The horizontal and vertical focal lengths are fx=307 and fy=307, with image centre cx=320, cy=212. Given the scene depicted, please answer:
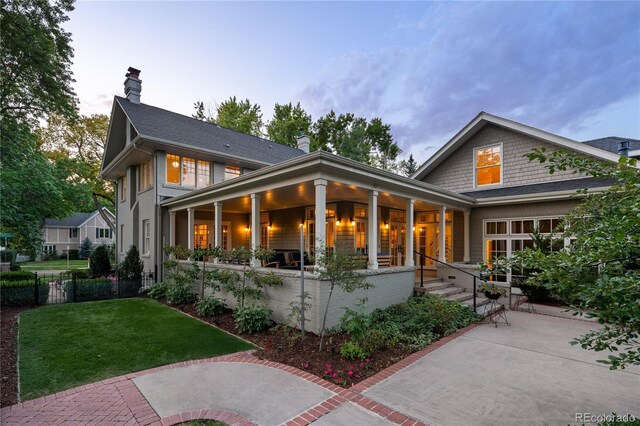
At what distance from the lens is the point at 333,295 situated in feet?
20.2

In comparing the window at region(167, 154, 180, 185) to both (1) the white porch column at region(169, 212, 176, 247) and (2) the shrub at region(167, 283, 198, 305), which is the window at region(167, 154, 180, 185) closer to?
(1) the white porch column at region(169, 212, 176, 247)

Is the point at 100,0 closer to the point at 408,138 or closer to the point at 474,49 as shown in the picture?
the point at 474,49

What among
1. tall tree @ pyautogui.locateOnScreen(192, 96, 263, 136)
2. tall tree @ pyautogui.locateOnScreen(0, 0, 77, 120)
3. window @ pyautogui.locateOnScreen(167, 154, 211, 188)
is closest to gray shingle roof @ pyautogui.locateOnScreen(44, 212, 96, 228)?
tall tree @ pyautogui.locateOnScreen(192, 96, 263, 136)

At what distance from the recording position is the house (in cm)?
858

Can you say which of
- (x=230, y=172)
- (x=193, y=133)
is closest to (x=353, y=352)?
(x=230, y=172)

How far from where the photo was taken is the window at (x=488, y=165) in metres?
11.8

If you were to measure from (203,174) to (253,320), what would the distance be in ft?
27.8

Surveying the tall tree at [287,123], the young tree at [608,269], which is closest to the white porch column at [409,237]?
the young tree at [608,269]

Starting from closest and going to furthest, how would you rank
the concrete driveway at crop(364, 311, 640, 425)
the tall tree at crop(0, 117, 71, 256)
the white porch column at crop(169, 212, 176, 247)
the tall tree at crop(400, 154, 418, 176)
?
1. the concrete driveway at crop(364, 311, 640, 425)
2. the tall tree at crop(0, 117, 71, 256)
3. the white porch column at crop(169, 212, 176, 247)
4. the tall tree at crop(400, 154, 418, 176)

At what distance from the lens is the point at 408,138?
3631 cm

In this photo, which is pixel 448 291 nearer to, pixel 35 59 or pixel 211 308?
pixel 211 308

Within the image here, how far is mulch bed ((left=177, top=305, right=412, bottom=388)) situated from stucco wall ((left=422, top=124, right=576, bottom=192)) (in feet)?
29.6

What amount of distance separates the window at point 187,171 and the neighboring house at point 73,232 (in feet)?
106

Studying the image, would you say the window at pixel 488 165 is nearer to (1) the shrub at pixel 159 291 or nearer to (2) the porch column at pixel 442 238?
(2) the porch column at pixel 442 238
